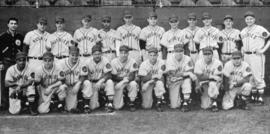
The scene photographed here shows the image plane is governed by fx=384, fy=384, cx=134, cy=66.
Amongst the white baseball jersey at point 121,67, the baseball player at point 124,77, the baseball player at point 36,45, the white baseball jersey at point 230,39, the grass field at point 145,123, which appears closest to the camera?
the grass field at point 145,123

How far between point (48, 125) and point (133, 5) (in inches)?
166

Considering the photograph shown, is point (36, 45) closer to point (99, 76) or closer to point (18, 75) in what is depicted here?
point (18, 75)

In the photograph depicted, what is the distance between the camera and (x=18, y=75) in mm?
7363

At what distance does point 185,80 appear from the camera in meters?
7.45

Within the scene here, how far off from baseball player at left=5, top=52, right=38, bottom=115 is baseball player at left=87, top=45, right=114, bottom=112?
112 centimetres

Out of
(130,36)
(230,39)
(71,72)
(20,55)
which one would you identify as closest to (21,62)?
(20,55)

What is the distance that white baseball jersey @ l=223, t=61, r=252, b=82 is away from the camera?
7445 millimetres

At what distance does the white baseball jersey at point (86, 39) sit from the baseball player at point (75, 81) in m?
0.57

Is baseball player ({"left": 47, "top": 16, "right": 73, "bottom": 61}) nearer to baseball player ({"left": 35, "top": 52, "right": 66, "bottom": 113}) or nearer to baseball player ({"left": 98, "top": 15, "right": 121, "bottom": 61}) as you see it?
baseball player ({"left": 35, "top": 52, "right": 66, "bottom": 113})

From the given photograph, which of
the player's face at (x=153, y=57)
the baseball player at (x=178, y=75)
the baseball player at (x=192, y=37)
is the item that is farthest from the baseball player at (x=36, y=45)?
the baseball player at (x=192, y=37)

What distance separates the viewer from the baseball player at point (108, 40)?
26.7 ft

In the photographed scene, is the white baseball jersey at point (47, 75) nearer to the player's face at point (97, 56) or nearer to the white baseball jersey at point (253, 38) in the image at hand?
the player's face at point (97, 56)

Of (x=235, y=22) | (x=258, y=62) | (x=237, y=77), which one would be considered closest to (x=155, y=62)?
(x=237, y=77)

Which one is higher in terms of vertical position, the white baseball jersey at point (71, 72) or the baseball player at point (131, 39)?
the baseball player at point (131, 39)
